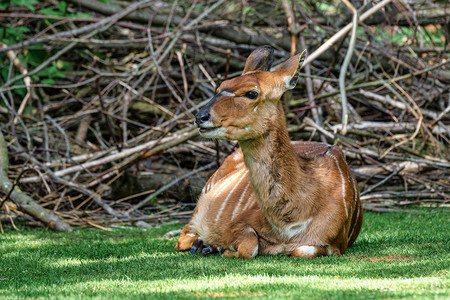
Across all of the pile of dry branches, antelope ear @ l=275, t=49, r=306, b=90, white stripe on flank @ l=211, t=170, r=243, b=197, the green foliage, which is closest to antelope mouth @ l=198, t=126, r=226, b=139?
antelope ear @ l=275, t=49, r=306, b=90

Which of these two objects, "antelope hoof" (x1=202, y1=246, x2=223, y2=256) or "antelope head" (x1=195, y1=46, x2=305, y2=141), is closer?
"antelope head" (x1=195, y1=46, x2=305, y2=141)

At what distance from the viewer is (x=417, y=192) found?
7703 mm

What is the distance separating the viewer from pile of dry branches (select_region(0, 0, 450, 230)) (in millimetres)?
7777

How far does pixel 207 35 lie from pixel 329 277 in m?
6.86

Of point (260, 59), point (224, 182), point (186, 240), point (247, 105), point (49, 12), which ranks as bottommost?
point (186, 240)

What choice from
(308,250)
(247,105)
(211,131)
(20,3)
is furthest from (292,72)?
(20,3)

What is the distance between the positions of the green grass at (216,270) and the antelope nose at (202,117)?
3.09 feet

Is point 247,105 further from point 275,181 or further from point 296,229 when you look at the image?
point 296,229

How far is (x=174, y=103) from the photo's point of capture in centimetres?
895

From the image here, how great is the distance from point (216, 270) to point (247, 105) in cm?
121

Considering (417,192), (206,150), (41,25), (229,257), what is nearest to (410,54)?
(417,192)

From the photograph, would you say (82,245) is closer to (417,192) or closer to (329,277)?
(329,277)

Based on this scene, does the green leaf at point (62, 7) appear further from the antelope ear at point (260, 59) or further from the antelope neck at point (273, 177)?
the antelope neck at point (273, 177)

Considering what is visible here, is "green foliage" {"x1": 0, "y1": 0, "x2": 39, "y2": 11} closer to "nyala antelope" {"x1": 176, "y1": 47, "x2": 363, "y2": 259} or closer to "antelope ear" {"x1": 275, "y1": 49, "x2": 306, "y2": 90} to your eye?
"nyala antelope" {"x1": 176, "y1": 47, "x2": 363, "y2": 259}
